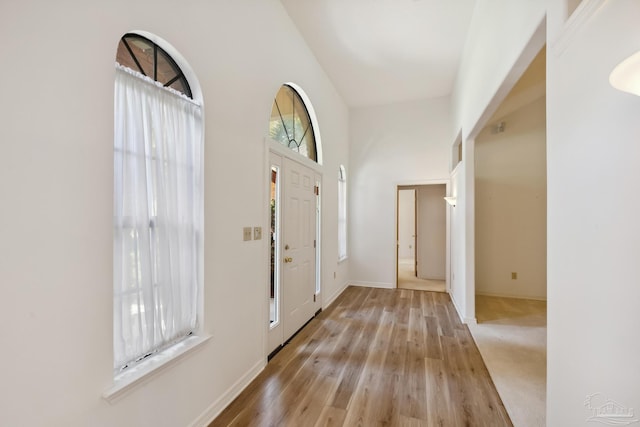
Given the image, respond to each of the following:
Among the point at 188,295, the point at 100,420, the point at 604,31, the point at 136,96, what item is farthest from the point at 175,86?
the point at 604,31

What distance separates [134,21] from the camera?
1.38 meters

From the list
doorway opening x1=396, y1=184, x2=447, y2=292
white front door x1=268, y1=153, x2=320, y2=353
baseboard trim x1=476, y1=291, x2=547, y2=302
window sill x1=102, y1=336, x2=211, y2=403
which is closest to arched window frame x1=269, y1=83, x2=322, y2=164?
white front door x1=268, y1=153, x2=320, y2=353

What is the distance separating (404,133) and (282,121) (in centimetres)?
307

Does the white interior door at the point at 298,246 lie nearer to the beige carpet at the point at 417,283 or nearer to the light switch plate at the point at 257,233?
the light switch plate at the point at 257,233

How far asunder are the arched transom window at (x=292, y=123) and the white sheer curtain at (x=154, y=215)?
1215 millimetres

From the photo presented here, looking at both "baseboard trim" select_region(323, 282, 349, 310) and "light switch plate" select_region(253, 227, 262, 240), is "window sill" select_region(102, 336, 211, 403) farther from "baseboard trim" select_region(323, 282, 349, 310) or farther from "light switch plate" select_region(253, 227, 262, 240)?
"baseboard trim" select_region(323, 282, 349, 310)

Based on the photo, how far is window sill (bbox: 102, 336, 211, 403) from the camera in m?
1.29

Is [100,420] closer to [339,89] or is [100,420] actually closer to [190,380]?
[190,380]

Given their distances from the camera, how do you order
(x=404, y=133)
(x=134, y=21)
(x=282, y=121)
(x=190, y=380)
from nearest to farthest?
(x=134, y=21) < (x=190, y=380) < (x=282, y=121) < (x=404, y=133)

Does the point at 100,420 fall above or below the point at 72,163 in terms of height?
below

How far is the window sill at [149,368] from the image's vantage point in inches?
50.8

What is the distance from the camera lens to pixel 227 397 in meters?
2.03

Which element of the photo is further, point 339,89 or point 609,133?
point 339,89

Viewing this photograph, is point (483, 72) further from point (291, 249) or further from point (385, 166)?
point (385, 166)
